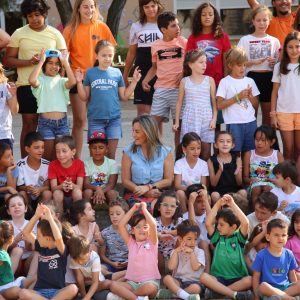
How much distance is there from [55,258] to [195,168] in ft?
6.12

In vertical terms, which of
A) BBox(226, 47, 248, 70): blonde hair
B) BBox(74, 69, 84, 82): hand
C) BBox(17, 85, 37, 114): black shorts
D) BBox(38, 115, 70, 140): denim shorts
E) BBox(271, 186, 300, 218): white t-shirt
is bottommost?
BBox(271, 186, 300, 218): white t-shirt

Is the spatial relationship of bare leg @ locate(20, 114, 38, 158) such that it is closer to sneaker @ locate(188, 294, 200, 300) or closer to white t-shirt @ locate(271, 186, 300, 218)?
white t-shirt @ locate(271, 186, 300, 218)

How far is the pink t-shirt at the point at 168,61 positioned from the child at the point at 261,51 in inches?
25.1

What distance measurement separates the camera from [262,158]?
824 centimetres

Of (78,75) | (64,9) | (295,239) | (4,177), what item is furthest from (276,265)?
(64,9)

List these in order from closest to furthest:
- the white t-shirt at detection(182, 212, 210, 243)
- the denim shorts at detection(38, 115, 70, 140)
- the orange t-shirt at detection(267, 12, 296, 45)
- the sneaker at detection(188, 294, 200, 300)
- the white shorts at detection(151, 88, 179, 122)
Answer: the sneaker at detection(188, 294, 200, 300) < the white t-shirt at detection(182, 212, 210, 243) < the denim shorts at detection(38, 115, 70, 140) < the white shorts at detection(151, 88, 179, 122) < the orange t-shirt at detection(267, 12, 296, 45)

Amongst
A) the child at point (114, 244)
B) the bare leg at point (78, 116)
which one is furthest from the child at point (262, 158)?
the bare leg at point (78, 116)

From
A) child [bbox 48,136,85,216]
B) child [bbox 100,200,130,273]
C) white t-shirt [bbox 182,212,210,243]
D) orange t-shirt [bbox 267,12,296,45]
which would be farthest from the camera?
orange t-shirt [bbox 267,12,296,45]

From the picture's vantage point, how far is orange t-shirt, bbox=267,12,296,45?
894cm

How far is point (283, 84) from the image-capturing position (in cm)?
837

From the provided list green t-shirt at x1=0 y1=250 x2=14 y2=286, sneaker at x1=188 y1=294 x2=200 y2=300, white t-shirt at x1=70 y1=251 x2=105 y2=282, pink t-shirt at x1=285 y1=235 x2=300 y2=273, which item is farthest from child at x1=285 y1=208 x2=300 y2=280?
green t-shirt at x1=0 y1=250 x2=14 y2=286

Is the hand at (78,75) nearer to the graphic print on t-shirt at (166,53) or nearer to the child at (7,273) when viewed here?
the graphic print on t-shirt at (166,53)

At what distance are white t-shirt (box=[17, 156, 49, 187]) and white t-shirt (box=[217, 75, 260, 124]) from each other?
187 cm

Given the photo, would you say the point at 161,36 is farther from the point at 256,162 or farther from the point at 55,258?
the point at 55,258
